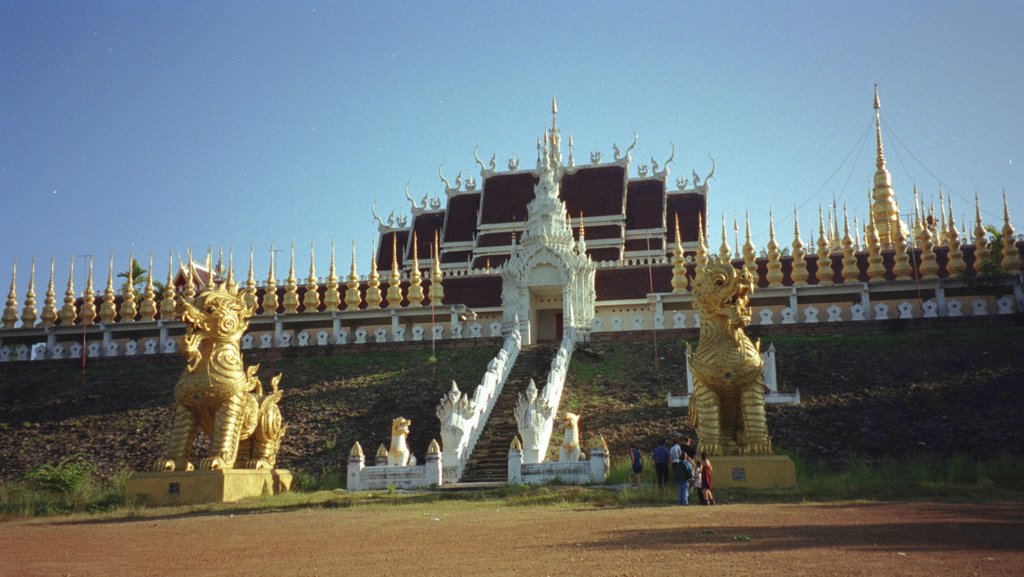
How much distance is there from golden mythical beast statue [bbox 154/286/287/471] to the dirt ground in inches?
111

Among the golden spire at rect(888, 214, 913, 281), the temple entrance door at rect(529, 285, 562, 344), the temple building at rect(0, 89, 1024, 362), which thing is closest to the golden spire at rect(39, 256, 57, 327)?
the temple building at rect(0, 89, 1024, 362)

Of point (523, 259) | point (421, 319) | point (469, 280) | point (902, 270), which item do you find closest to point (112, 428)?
point (421, 319)

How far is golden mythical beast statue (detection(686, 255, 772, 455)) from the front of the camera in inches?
607

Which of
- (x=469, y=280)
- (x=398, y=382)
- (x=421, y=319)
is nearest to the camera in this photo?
(x=398, y=382)

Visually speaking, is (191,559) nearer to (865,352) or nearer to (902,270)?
(865,352)

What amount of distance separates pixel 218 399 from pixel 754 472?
8559 mm

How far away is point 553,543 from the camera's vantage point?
9586 mm

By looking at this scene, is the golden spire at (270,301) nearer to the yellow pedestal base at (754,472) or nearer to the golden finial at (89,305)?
the golden finial at (89,305)

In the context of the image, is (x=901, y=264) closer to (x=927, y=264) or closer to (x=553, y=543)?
(x=927, y=264)

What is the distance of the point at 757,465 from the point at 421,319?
20.1 m

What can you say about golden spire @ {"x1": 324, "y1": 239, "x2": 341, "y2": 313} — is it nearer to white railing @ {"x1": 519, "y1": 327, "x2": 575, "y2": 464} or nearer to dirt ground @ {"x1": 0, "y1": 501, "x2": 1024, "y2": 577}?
white railing @ {"x1": 519, "y1": 327, "x2": 575, "y2": 464}

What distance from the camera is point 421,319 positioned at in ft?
111

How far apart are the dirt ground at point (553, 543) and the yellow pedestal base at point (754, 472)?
6.29 feet

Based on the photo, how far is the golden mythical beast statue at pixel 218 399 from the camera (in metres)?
16.4
